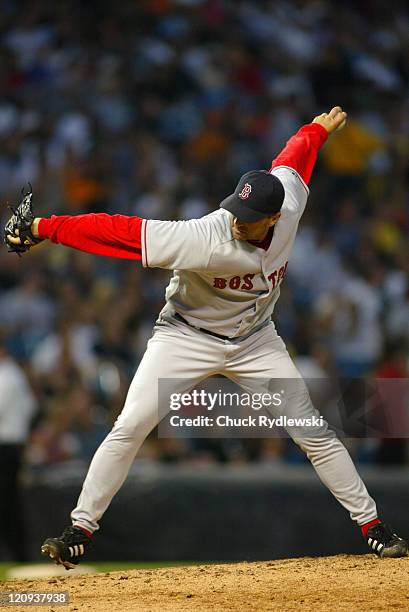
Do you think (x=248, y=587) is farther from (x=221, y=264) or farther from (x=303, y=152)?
(x=303, y=152)

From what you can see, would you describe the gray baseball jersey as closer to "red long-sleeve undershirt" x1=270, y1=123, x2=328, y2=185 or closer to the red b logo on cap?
"red long-sleeve undershirt" x1=270, y1=123, x2=328, y2=185

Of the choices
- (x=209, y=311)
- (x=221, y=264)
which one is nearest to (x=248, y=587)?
(x=209, y=311)

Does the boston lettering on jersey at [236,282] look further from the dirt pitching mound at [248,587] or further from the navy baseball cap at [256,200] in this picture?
the dirt pitching mound at [248,587]

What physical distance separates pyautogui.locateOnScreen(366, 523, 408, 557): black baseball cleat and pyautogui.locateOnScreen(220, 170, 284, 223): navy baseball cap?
157 cm

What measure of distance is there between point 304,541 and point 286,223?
12.9ft

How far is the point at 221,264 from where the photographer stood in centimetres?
476

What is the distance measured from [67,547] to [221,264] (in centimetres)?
141

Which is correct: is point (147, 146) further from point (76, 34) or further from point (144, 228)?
point (144, 228)

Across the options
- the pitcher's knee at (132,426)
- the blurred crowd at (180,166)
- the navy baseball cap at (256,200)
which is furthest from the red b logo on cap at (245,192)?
the blurred crowd at (180,166)

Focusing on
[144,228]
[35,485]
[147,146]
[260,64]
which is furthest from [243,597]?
[260,64]

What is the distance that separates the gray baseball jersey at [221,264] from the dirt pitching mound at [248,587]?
3.61ft

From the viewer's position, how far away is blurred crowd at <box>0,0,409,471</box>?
9047 mm

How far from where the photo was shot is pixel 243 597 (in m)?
4.61

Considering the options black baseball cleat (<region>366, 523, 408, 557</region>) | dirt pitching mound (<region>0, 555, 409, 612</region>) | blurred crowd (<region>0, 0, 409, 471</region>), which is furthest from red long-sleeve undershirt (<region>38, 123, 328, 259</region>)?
blurred crowd (<region>0, 0, 409, 471</region>)
